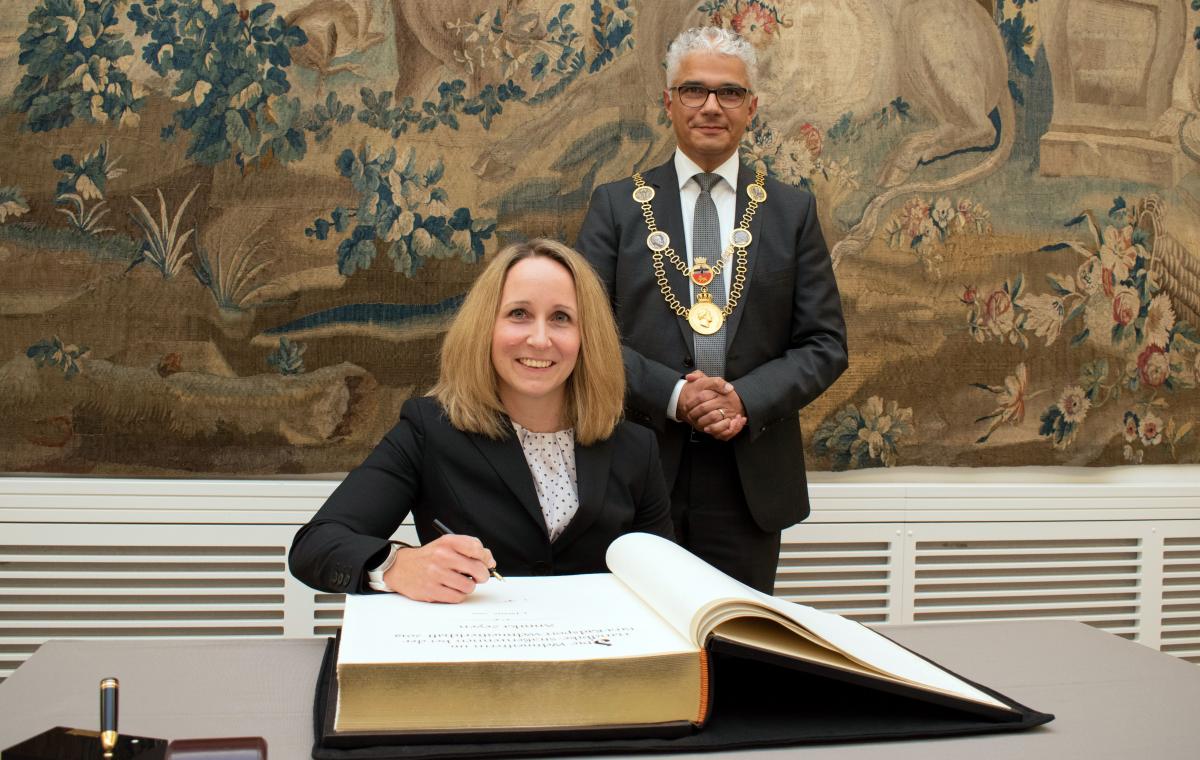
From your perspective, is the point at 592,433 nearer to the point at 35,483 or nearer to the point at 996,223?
the point at 35,483

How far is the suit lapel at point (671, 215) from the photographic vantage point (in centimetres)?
259

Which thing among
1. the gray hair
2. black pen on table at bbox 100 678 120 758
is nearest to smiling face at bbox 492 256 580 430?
the gray hair

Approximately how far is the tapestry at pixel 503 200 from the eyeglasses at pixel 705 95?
490mm

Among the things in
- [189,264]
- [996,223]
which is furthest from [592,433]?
[996,223]

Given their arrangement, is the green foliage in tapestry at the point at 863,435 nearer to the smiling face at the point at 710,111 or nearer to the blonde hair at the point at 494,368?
the smiling face at the point at 710,111

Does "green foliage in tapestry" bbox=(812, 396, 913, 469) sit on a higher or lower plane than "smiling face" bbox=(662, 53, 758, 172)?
lower

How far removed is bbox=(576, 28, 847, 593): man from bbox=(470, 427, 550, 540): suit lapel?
723mm

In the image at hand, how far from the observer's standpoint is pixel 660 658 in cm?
98

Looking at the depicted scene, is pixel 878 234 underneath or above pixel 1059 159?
underneath

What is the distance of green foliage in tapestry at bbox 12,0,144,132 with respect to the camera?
282cm

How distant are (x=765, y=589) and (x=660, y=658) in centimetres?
168

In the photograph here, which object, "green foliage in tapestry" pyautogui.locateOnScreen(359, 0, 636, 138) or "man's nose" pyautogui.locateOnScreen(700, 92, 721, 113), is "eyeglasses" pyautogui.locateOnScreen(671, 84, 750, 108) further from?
"green foliage in tapestry" pyautogui.locateOnScreen(359, 0, 636, 138)

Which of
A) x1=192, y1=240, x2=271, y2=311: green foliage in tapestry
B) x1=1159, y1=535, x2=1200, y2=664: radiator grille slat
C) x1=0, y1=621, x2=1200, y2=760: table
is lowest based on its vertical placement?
x1=1159, y1=535, x2=1200, y2=664: radiator grille slat

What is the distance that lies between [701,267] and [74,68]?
5.39ft
